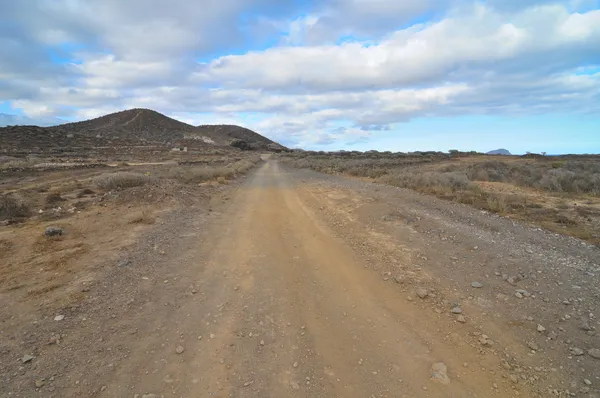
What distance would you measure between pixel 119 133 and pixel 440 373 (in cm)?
11124

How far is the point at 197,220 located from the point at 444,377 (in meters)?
8.87

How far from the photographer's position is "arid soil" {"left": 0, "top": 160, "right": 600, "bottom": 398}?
3.71 m

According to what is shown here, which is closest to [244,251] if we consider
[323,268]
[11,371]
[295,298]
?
[323,268]

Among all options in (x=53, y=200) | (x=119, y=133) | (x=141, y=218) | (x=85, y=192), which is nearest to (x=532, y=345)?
(x=141, y=218)

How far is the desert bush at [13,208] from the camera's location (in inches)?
432

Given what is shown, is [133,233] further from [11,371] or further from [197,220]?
[11,371]

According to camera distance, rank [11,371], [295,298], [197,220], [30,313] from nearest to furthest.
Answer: [11,371] → [30,313] → [295,298] → [197,220]

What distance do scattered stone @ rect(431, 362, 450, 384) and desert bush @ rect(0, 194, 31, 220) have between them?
13.1 m

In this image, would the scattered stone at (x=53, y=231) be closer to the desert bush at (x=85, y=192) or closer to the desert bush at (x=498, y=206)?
the desert bush at (x=85, y=192)

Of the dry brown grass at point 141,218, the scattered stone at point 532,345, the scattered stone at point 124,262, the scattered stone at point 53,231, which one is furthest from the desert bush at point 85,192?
the scattered stone at point 532,345

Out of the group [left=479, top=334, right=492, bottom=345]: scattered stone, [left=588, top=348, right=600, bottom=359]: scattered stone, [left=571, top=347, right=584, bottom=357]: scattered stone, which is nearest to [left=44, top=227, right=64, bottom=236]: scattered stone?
[left=479, top=334, right=492, bottom=345]: scattered stone

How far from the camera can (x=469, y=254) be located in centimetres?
732

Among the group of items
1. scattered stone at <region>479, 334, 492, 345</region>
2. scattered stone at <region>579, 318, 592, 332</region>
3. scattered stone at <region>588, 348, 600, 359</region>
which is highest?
scattered stone at <region>579, 318, 592, 332</region>

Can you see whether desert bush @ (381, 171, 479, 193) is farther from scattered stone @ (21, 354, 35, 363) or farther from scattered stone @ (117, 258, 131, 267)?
scattered stone @ (21, 354, 35, 363)
